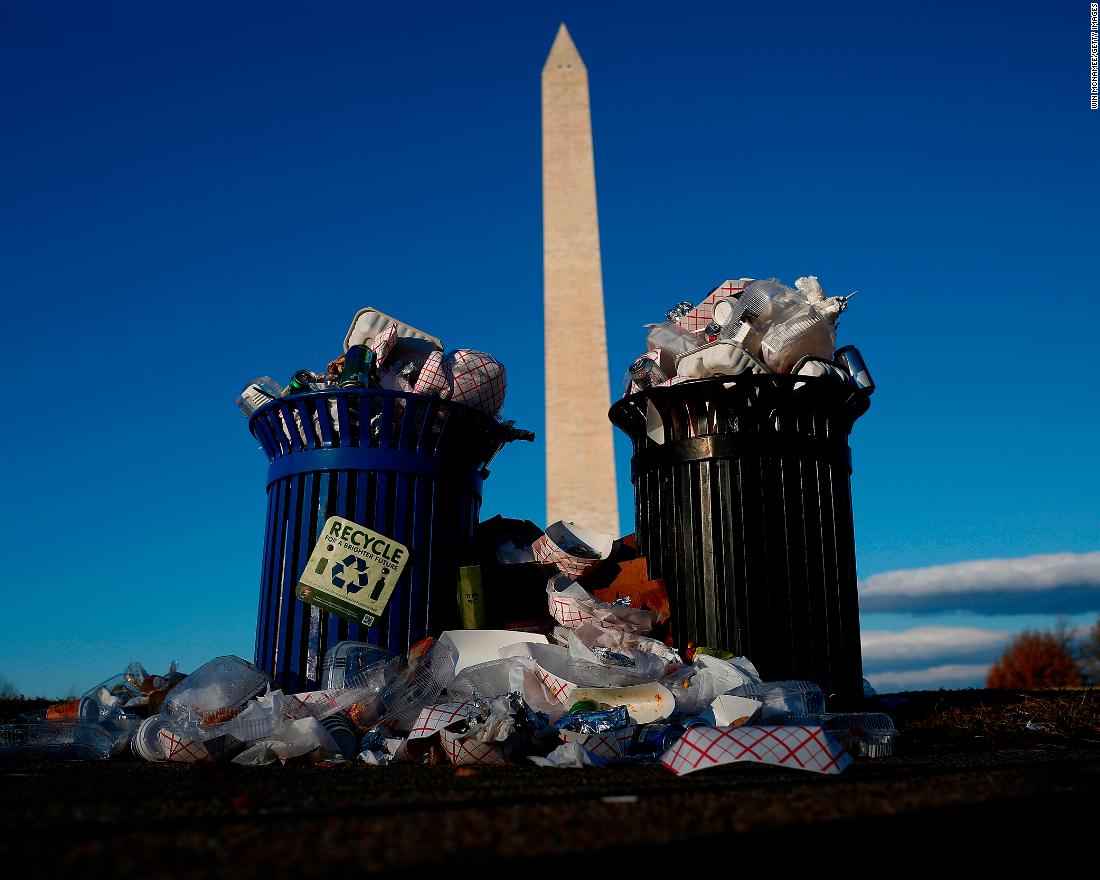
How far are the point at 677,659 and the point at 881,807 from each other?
175 centimetres

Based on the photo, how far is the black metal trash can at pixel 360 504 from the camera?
11.9 feet

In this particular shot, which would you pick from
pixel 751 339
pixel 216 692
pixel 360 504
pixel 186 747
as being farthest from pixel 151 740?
pixel 751 339

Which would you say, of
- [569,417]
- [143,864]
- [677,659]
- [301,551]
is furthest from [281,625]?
[569,417]

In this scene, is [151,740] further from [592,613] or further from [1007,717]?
[1007,717]

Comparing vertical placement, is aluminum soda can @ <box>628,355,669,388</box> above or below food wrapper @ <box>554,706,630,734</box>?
above

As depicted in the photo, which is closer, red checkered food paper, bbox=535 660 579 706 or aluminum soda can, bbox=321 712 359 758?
aluminum soda can, bbox=321 712 359 758

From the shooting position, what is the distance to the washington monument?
33.4 feet

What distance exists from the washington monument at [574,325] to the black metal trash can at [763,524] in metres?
6.35

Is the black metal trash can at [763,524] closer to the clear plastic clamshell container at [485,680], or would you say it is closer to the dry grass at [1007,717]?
the dry grass at [1007,717]

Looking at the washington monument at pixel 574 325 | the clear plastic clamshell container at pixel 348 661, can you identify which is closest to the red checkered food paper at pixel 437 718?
the clear plastic clamshell container at pixel 348 661

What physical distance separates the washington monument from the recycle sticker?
21.5 ft

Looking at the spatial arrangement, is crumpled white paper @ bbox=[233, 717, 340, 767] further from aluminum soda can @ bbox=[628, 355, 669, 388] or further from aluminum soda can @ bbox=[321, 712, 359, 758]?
aluminum soda can @ bbox=[628, 355, 669, 388]

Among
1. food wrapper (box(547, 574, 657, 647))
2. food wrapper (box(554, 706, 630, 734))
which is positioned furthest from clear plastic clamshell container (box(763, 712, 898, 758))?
food wrapper (box(547, 574, 657, 647))

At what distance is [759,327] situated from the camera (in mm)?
3986
